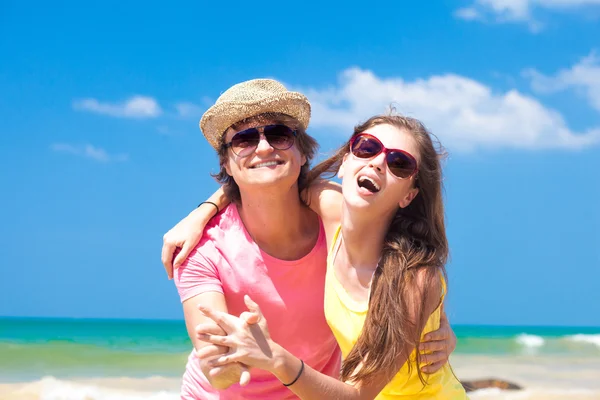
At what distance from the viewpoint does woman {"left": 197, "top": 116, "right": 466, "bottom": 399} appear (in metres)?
3.56

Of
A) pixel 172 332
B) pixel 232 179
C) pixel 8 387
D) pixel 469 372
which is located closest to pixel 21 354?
pixel 8 387

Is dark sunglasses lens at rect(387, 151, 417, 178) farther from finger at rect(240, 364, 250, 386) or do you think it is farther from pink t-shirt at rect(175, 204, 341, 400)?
finger at rect(240, 364, 250, 386)

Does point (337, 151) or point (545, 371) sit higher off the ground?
point (545, 371)

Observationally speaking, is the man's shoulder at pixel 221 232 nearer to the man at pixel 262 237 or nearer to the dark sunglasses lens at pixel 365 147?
the man at pixel 262 237

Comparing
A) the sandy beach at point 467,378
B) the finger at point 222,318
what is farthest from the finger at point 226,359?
the sandy beach at point 467,378

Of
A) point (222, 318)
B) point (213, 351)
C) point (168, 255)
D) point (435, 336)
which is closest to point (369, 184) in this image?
point (435, 336)

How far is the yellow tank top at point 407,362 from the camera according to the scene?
3.69 meters

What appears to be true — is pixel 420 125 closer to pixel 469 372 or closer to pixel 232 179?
pixel 232 179

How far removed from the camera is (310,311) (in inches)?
173

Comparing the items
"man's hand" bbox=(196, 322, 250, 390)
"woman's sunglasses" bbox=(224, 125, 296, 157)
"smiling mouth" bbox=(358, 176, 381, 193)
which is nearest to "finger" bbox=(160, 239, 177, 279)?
"woman's sunglasses" bbox=(224, 125, 296, 157)

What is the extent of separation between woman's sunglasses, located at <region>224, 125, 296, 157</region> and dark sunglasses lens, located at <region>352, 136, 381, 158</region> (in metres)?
0.48

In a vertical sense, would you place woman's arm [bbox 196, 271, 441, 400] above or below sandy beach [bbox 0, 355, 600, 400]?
below

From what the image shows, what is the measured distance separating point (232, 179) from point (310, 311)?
3.17 feet

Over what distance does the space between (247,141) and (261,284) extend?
836mm
